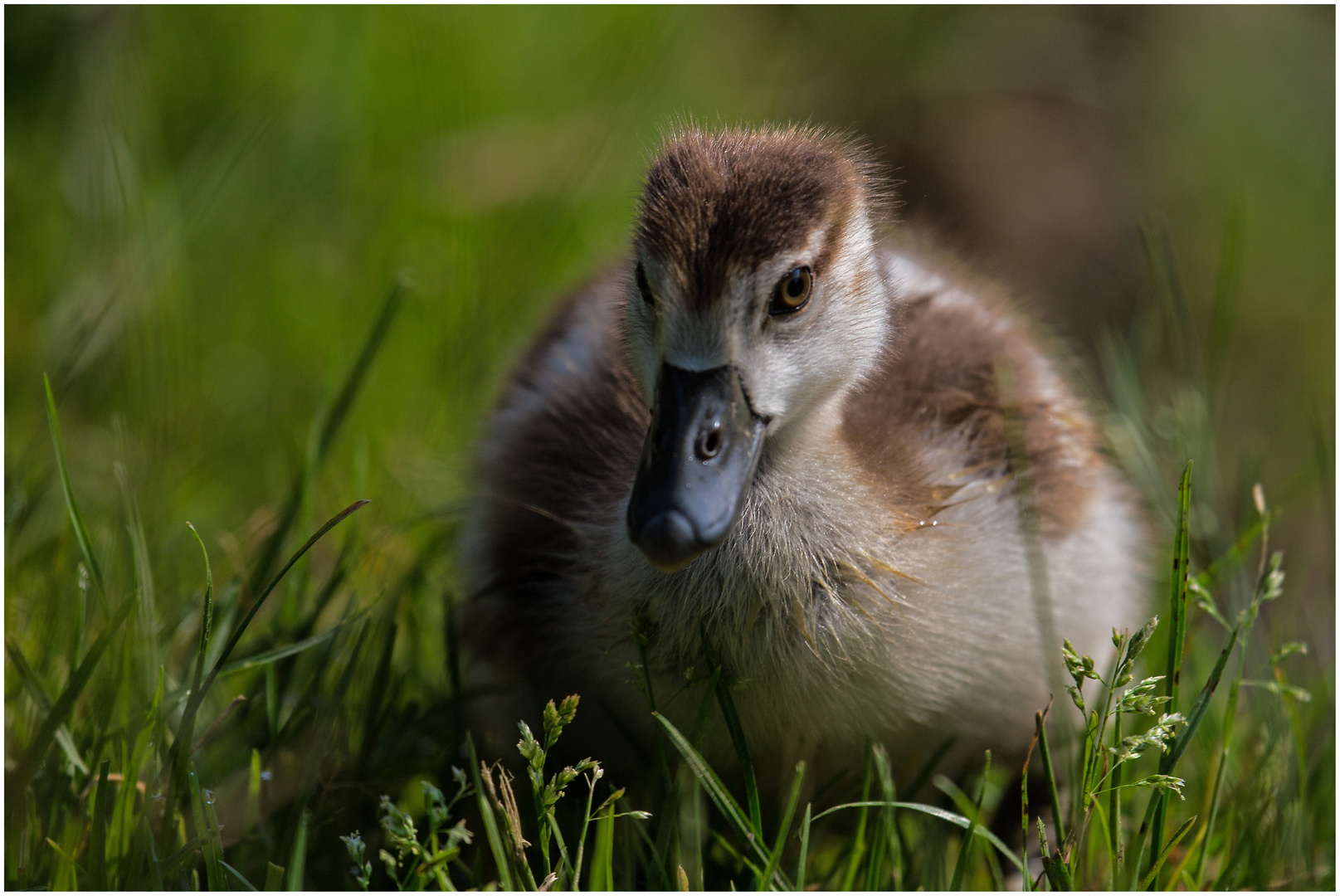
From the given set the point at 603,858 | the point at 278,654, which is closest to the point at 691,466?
the point at 603,858

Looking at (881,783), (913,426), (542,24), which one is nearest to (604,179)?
(542,24)

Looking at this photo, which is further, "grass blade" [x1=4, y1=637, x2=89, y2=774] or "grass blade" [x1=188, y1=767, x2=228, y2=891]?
"grass blade" [x1=4, y1=637, x2=89, y2=774]

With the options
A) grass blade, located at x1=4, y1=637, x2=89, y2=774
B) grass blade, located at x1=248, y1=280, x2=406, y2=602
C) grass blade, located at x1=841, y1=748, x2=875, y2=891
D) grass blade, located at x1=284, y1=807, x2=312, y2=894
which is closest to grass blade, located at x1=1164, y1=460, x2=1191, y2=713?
grass blade, located at x1=841, y1=748, x2=875, y2=891

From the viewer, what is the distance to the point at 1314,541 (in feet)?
14.0

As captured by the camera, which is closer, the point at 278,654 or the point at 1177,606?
the point at 1177,606

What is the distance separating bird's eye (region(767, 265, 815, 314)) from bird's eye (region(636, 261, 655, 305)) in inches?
6.9

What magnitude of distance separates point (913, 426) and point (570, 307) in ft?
3.04

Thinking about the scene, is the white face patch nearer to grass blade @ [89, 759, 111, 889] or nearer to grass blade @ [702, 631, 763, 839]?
grass blade @ [702, 631, 763, 839]

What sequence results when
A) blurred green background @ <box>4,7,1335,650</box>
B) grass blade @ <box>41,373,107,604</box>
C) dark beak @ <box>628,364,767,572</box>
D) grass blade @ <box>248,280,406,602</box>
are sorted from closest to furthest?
1. dark beak @ <box>628,364,767,572</box>
2. grass blade @ <box>41,373,107,604</box>
3. grass blade @ <box>248,280,406,602</box>
4. blurred green background @ <box>4,7,1335,650</box>

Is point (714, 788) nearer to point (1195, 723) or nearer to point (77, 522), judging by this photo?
point (1195, 723)

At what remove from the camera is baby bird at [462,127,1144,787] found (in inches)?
62.0

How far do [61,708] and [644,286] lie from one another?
38.8 inches

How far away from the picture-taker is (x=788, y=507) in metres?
1.73

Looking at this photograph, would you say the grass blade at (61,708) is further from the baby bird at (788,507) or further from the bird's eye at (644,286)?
the bird's eye at (644,286)
